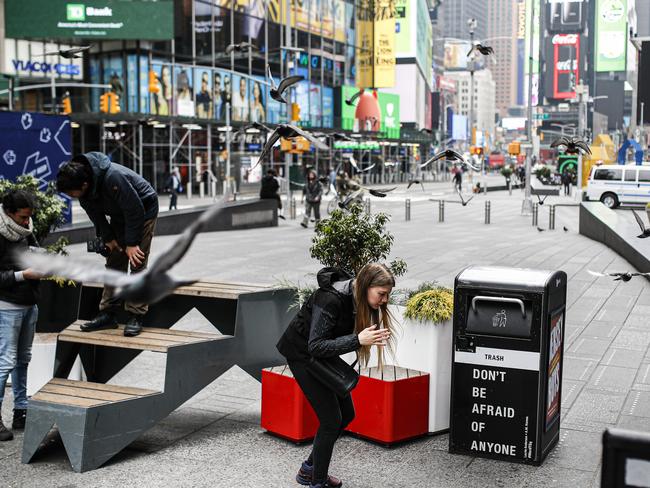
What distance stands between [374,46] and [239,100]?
2326 centimetres

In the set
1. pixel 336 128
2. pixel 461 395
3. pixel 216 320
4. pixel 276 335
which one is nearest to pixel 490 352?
pixel 461 395

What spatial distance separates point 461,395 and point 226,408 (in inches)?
90.5

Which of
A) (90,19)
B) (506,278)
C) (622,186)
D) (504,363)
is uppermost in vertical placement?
(90,19)

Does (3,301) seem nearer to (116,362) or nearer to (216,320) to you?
(116,362)

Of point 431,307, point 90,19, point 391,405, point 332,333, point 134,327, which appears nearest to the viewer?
point 332,333

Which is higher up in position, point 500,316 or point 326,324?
point 326,324

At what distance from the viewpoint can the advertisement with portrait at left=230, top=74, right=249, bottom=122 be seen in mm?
53656

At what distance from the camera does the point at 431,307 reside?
657 centimetres

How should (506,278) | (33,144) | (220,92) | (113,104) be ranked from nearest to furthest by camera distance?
1. (506,278)
2. (33,144)
3. (113,104)
4. (220,92)

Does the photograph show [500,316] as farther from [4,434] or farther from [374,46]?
[374,46]

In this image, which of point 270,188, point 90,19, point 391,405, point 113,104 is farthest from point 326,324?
point 90,19

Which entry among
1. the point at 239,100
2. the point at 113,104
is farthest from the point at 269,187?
the point at 239,100

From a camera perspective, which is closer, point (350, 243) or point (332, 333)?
point (332, 333)

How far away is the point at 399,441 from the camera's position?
21.2 feet
